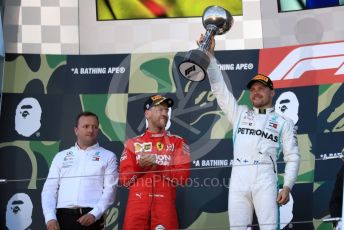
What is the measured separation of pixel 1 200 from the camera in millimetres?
6066

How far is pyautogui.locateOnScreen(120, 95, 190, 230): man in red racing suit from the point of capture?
16.9 feet

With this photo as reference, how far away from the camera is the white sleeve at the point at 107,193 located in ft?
17.2

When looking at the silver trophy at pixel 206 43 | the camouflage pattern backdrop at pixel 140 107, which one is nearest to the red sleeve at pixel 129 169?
the camouflage pattern backdrop at pixel 140 107

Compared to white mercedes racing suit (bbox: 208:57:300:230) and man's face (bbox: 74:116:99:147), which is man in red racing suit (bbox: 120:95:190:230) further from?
white mercedes racing suit (bbox: 208:57:300:230)

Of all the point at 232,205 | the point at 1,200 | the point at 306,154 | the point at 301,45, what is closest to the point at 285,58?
the point at 301,45

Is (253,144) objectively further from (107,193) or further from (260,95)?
(107,193)

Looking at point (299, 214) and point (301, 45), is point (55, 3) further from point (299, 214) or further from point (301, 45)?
point (299, 214)

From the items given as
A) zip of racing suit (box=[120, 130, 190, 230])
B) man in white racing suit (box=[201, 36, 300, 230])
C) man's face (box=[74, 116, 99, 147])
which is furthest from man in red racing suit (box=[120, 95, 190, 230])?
man in white racing suit (box=[201, 36, 300, 230])

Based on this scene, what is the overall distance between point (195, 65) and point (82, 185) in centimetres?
109

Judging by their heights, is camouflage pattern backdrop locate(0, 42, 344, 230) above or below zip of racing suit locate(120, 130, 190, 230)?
above

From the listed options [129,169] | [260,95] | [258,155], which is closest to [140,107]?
[129,169]

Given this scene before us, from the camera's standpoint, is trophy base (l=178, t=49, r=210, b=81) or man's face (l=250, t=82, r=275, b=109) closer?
trophy base (l=178, t=49, r=210, b=81)

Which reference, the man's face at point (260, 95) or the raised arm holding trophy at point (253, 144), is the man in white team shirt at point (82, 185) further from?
the man's face at point (260, 95)

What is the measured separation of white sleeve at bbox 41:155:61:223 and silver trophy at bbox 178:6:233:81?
3.78 ft
